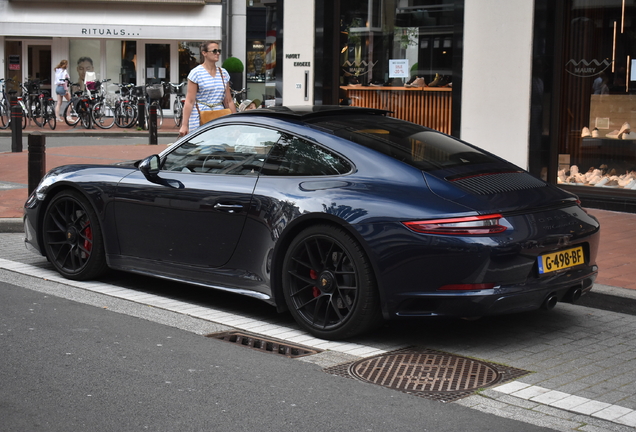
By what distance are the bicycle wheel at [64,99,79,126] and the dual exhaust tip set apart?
20.6 m

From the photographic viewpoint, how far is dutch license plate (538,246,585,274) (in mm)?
4820

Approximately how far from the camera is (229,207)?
547 centimetres

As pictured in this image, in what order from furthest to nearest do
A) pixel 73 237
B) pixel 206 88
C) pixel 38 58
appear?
pixel 38 58, pixel 206 88, pixel 73 237

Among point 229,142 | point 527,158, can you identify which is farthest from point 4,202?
point 527,158

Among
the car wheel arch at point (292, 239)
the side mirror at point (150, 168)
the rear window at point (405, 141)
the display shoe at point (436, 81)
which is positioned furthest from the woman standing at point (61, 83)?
the car wheel arch at point (292, 239)

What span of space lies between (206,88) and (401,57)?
3.86m

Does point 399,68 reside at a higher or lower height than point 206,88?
higher

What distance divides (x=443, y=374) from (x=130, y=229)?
103 inches

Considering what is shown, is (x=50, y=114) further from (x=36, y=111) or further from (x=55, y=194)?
(x=55, y=194)

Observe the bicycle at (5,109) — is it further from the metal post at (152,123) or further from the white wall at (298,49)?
the white wall at (298,49)

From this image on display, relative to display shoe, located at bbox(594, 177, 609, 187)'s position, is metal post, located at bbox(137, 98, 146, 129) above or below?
above

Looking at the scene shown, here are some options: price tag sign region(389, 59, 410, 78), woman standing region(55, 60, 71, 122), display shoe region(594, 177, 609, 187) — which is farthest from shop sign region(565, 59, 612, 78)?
woman standing region(55, 60, 71, 122)

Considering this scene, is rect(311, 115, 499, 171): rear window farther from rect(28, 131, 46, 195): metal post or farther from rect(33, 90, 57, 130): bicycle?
rect(33, 90, 57, 130): bicycle

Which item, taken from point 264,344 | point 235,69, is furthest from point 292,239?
point 235,69
